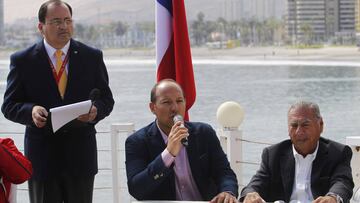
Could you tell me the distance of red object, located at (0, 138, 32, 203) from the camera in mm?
2875

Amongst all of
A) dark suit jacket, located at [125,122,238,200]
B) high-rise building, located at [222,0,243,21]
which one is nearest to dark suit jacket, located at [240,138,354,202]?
dark suit jacket, located at [125,122,238,200]

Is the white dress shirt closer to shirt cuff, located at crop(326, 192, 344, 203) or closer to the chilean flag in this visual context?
shirt cuff, located at crop(326, 192, 344, 203)

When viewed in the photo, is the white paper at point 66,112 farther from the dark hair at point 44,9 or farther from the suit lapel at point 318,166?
the suit lapel at point 318,166

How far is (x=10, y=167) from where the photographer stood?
2.88 metres

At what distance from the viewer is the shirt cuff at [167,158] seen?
290cm

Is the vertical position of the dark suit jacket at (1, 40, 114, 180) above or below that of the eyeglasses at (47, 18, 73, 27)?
below

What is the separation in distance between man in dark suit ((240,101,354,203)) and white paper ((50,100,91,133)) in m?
0.70

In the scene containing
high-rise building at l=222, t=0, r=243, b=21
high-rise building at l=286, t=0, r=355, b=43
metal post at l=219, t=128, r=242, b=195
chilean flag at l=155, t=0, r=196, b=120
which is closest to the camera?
chilean flag at l=155, t=0, r=196, b=120

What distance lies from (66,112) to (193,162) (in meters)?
0.54

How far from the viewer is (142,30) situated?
14425cm

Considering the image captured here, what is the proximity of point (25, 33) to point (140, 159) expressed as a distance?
150 meters

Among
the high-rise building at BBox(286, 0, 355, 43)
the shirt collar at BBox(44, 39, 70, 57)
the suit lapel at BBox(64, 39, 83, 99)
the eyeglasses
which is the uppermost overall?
the eyeglasses

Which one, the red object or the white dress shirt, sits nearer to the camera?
the red object

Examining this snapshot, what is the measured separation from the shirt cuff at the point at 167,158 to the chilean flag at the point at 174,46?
100 cm
